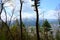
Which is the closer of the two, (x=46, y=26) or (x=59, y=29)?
(x=59, y=29)

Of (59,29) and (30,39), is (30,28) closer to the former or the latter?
(30,39)

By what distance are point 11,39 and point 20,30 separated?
0.68 meters

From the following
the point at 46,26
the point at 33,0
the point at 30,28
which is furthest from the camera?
the point at 46,26

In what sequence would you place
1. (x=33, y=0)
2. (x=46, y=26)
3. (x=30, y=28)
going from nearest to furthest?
(x=33, y=0) < (x=30, y=28) < (x=46, y=26)

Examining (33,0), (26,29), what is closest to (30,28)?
(26,29)

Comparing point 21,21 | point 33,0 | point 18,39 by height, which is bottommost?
point 18,39

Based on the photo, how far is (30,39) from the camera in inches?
378

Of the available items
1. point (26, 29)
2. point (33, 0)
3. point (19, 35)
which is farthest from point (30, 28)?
point (33, 0)

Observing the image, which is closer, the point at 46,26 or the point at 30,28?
the point at 30,28

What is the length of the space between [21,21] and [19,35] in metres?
0.71

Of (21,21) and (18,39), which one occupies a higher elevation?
(21,21)

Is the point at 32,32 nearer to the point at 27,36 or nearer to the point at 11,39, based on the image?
the point at 27,36

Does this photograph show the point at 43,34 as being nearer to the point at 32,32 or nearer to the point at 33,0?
the point at 32,32

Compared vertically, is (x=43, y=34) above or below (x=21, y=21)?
below
